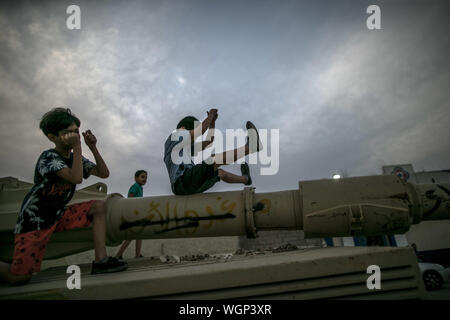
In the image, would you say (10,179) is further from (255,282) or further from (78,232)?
(255,282)

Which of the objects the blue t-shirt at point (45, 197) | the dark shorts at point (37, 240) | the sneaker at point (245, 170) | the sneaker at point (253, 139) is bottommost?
the dark shorts at point (37, 240)

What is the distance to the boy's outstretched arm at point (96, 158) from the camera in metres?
2.54

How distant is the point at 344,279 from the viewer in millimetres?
1317

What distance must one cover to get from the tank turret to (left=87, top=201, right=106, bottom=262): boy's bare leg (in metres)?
0.10

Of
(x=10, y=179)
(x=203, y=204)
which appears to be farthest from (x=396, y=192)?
(x=10, y=179)

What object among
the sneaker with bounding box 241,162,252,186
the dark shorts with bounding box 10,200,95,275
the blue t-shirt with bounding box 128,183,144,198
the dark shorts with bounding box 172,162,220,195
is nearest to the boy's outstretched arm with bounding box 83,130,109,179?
the dark shorts with bounding box 10,200,95,275

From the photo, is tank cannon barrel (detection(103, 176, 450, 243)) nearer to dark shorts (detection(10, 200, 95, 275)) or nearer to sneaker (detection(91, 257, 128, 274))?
dark shorts (detection(10, 200, 95, 275))

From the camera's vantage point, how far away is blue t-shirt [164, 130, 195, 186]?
2598mm

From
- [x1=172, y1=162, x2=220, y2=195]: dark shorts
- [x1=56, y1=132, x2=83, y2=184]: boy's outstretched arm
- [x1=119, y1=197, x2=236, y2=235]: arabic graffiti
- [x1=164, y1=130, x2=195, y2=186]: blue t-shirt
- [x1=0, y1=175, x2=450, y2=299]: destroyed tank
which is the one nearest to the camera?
[x1=0, y1=175, x2=450, y2=299]: destroyed tank

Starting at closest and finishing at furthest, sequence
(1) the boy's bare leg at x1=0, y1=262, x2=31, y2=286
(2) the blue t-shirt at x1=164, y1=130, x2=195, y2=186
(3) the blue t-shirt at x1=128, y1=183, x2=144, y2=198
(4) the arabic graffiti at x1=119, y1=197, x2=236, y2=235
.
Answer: (1) the boy's bare leg at x1=0, y1=262, x2=31, y2=286
(4) the arabic graffiti at x1=119, y1=197, x2=236, y2=235
(2) the blue t-shirt at x1=164, y1=130, x2=195, y2=186
(3) the blue t-shirt at x1=128, y1=183, x2=144, y2=198

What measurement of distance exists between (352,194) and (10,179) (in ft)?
12.9

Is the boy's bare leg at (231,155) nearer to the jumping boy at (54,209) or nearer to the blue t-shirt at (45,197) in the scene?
the jumping boy at (54,209)

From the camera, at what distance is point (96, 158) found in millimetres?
2625

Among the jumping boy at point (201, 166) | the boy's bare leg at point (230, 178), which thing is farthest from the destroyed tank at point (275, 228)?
the boy's bare leg at point (230, 178)
